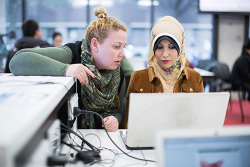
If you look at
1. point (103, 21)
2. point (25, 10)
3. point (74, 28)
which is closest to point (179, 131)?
point (103, 21)

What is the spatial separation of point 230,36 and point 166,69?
437 centimetres

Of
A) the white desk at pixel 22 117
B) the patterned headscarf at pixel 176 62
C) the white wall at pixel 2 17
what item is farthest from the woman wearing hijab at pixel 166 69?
the white wall at pixel 2 17

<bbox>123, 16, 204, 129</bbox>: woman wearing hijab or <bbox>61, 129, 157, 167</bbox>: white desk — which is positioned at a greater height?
<bbox>123, 16, 204, 129</bbox>: woman wearing hijab

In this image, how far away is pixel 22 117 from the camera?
523 mm

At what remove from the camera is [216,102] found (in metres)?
0.92

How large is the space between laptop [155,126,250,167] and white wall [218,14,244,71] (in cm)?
514

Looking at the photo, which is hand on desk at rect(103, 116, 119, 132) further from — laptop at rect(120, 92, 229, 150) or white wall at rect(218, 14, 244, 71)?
white wall at rect(218, 14, 244, 71)

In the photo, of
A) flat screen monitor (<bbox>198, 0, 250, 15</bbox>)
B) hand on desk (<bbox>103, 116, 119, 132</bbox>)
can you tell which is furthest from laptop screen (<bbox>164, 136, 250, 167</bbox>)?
flat screen monitor (<bbox>198, 0, 250, 15</bbox>)

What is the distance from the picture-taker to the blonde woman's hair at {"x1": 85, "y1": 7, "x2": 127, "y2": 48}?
1.43 meters

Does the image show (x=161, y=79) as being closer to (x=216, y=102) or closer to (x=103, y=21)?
(x=103, y=21)

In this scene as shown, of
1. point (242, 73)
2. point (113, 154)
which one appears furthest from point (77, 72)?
point (242, 73)

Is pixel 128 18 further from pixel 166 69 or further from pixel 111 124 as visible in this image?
pixel 111 124

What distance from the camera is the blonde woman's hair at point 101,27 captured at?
4.70 ft

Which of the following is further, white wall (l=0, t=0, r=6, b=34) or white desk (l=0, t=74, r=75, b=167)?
white wall (l=0, t=0, r=6, b=34)
